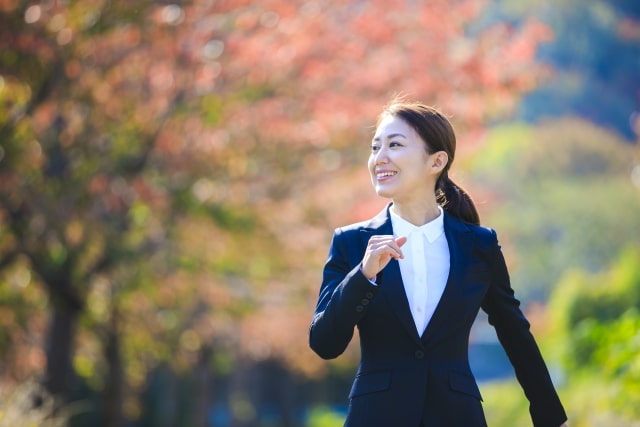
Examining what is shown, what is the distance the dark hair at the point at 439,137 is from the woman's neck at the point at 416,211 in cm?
16

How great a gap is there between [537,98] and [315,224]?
16517mm

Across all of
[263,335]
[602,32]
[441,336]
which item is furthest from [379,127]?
[263,335]

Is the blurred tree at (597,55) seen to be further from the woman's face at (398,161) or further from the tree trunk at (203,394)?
the woman's face at (398,161)

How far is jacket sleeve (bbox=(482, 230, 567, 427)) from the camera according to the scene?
3666 millimetres

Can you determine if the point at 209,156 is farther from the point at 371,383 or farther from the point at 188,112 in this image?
the point at 371,383

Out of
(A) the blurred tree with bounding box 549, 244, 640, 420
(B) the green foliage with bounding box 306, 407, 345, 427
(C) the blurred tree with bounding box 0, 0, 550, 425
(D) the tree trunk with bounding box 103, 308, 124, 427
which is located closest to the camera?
(A) the blurred tree with bounding box 549, 244, 640, 420

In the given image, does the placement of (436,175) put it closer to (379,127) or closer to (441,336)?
(379,127)

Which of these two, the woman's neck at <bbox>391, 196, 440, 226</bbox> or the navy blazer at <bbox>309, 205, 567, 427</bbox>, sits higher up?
the woman's neck at <bbox>391, 196, 440, 226</bbox>

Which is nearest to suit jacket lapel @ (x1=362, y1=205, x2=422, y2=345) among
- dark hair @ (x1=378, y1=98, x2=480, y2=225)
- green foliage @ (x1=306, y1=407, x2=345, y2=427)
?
dark hair @ (x1=378, y1=98, x2=480, y2=225)

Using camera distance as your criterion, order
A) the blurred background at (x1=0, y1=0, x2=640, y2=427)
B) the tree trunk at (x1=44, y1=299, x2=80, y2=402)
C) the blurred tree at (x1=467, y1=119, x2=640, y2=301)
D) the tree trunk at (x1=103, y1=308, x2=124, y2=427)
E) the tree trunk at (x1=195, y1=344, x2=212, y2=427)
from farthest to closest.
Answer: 1. the blurred tree at (x1=467, y1=119, x2=640, y2=301)
2. the tree trunk at (x1=195, y1=344, x2=212, y2=427)
3. the tree trunk at (x1=103, y1=308, x2=124, y2=427)
4. the tree trunk at (x1=44, y1=299, x2=80, y2=402)
5. the blurred background at (x1=0, y1=0, x2=640, y2=427)

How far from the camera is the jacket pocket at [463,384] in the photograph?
3.38 metres

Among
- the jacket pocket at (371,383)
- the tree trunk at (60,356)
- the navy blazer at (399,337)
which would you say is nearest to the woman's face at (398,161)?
the navy blazer at (399,337)

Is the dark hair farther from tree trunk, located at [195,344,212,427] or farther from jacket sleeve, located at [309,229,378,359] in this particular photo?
tree trunk, located at [195,344,212,427]

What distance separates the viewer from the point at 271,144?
1236 centimetres
